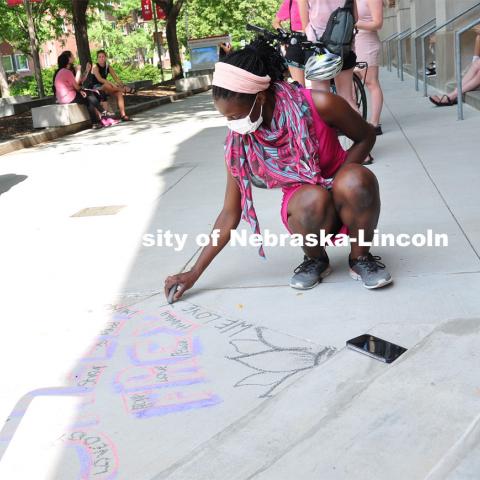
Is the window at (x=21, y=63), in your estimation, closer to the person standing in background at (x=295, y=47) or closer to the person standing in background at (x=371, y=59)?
the person standing in background at (x=295, y=47)

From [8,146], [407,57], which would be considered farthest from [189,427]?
[407,57]

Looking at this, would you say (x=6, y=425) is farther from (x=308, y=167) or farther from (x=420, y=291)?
(x=420, y=291)

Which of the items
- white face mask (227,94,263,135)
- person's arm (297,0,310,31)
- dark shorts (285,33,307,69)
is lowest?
white face mask (227,94,263,135)

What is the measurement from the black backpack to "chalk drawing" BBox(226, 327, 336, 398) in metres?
3.48

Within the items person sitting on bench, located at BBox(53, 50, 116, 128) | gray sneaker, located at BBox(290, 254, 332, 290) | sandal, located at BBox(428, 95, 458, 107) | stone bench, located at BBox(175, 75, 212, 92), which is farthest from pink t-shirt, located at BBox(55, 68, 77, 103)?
gray sneaker, located at BBox(290, 254, 332, 290)

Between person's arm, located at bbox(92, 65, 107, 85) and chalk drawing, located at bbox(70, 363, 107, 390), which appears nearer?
chalk drawing, located at bbox(70, 363, 107, 390)

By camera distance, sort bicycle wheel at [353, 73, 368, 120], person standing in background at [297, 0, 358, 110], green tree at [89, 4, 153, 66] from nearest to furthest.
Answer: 1. person standing in background at [297, 0, 358, 110]
2. bicycle wheel at [353, 73, 368, 120]
3. green tree at [89, 4, 153, 66]

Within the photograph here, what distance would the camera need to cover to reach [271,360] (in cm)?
→ 271

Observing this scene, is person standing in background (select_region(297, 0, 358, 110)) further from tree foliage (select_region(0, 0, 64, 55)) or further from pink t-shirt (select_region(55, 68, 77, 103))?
tree foliage (select_region(0, 0, 64, 55))

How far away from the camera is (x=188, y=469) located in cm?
191

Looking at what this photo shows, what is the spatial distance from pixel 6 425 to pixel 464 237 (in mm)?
2741

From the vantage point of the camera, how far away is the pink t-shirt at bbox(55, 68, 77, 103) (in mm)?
12694

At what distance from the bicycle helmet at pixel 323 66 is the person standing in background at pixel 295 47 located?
1.45 feet

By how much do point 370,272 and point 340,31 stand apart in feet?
9.64
